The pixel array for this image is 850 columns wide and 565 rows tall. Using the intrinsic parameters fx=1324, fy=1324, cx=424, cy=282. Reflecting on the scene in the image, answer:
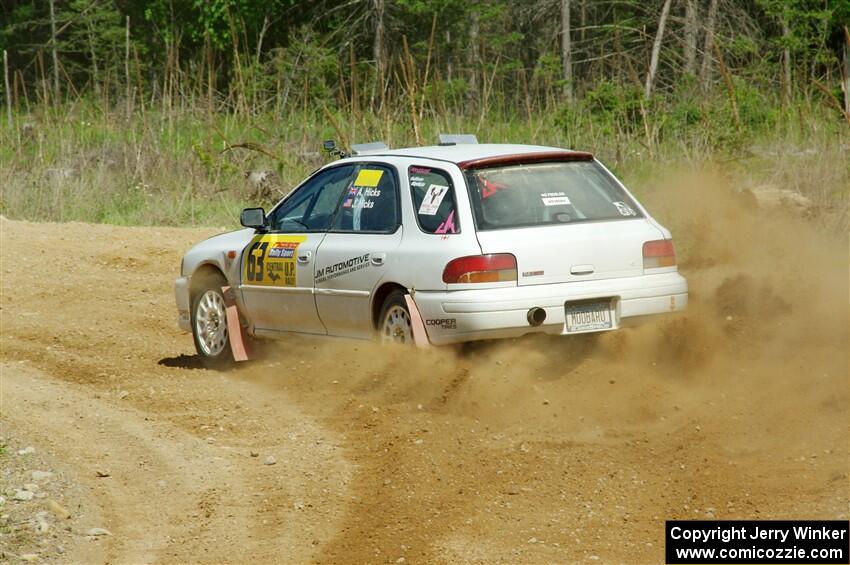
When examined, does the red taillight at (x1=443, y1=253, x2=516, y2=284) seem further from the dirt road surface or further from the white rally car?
the dirt road surface

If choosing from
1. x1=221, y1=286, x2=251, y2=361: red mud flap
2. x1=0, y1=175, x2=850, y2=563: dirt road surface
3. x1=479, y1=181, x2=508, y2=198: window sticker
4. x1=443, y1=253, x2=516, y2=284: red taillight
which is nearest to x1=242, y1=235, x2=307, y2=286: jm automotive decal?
x1=221, y1=286, x2=251, y2=361: red mud flap

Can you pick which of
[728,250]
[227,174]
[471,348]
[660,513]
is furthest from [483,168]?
[227,174]

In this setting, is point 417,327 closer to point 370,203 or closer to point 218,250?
point 370,203

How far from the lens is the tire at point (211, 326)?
1036 centimetres

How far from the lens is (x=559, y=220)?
829 cm

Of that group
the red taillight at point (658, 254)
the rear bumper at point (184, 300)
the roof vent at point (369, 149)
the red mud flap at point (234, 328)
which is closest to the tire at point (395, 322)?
the roof vent at point (369, 149)

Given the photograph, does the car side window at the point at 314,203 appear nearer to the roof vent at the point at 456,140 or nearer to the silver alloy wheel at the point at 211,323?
the roof vent at the point at 456,140

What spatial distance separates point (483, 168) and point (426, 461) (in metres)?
2.20

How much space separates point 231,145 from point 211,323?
848 centimetres

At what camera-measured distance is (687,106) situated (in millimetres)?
18625

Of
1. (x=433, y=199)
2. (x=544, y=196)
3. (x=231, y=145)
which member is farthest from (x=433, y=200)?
(x=231, y=145)

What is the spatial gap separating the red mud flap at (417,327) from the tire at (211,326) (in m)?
2.48

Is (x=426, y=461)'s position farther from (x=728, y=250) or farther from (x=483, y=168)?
(x=728, y=250)

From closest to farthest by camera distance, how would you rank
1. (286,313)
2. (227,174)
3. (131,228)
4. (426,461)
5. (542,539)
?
1. (542,539)
2. (426,461)
3. (286,313)
4. (131,228)
5. (227,174)
